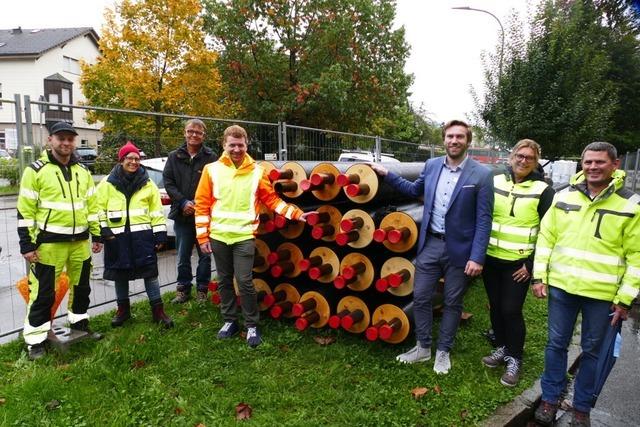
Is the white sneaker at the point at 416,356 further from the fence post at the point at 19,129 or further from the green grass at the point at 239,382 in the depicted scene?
the fence post at the point at 19,129

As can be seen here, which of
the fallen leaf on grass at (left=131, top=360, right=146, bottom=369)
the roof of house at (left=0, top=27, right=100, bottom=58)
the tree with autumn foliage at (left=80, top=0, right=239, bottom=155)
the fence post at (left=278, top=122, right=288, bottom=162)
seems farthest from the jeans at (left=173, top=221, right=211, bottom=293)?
the roof of house at (left=0, top=27, right=100, bottom=58)

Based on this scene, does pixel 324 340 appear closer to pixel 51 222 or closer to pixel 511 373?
pixel 511 373

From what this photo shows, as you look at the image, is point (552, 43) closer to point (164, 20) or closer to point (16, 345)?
point (16, 345)

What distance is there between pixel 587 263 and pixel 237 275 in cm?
289

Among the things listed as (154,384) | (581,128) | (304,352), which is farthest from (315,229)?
(581,128)

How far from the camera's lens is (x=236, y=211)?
4.29 m

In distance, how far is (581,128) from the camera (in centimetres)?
1130

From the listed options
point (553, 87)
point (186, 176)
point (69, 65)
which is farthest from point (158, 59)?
point (69, 65)

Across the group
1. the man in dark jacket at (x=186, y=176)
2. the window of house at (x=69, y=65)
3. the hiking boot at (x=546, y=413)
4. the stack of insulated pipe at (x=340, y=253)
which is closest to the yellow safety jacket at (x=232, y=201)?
the stack of insulated pipe at (x=340, y=253)

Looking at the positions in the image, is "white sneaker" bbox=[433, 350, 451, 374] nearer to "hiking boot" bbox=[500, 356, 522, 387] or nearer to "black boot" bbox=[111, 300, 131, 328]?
"hiking boot" bbox=[500, 356, 522, 387]

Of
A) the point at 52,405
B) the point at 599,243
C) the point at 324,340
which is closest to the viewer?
the point at 599,243

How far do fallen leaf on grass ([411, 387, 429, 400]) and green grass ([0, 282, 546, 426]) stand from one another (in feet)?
0.11

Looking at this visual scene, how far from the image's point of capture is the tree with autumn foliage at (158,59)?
17.0m

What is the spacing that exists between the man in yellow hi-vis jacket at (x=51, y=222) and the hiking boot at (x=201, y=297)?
1.48 meters
